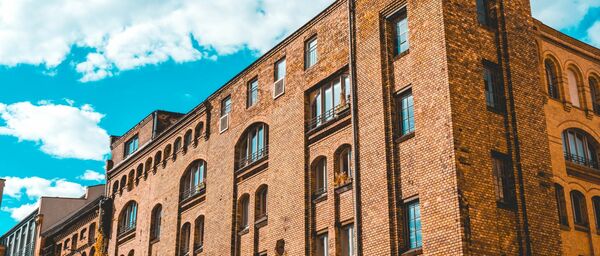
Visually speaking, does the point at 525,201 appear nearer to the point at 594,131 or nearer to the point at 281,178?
the point at 594,131

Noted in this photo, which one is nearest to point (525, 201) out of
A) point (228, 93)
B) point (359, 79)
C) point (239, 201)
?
point (359, 79)

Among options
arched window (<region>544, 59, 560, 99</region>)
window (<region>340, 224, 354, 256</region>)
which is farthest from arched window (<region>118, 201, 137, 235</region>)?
arched window (<region>544, 59, 560, 99</region>)

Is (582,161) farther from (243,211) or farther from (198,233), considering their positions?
(198,233)

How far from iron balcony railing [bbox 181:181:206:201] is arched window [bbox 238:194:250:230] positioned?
3.21m

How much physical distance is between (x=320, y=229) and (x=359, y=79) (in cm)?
485

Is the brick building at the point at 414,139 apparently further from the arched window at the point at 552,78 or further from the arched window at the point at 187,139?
the arched window at the point at 187,139

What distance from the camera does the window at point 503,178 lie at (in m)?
19.5

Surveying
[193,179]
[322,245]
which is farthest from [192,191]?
[322,245]

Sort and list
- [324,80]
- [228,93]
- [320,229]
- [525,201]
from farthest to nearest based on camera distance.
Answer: [228,93], [324,80], [320,229], [525,201]

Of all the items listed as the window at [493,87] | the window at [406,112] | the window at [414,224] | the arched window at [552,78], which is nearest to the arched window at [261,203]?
the window at [406,112]

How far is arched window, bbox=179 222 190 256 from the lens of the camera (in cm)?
3150

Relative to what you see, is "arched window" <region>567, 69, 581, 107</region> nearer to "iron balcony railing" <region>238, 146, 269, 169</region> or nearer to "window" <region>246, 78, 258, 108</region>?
"iron balcony railing" <region>238, 146, 269, 169</region>

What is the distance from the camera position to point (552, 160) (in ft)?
71.0

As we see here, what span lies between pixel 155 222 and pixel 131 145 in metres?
7.12
